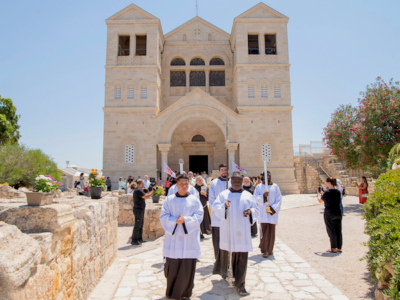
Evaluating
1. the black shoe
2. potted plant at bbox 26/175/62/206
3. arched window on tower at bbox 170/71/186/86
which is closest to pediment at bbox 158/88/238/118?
arched window on tower at bbox 170/71/186/86

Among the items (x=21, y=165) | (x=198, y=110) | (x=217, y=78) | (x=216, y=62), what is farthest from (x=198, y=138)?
(x=21, y=165)

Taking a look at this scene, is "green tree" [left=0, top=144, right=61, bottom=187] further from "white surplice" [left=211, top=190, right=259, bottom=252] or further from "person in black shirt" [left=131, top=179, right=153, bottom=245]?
"white surplice" [left=211, top=190, right=259, bottom=252]

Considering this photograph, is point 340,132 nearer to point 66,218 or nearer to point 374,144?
point 374,144

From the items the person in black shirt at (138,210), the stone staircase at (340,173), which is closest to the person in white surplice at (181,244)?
the person in black shirt at (138,210)

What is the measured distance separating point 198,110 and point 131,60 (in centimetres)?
644

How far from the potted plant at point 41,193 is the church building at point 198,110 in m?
16.9

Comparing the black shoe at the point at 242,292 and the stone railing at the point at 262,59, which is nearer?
the black shoe at the point at 242,292

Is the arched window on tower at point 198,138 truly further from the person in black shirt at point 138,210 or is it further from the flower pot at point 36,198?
→ the flower pot at point 36,198

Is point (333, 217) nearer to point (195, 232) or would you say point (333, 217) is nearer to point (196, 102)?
point (195, 232)

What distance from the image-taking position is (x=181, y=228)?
3900 mm

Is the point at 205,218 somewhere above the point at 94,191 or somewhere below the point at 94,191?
below

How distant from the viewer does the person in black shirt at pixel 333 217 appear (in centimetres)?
615

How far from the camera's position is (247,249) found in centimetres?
417

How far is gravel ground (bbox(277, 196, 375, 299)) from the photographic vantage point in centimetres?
436
